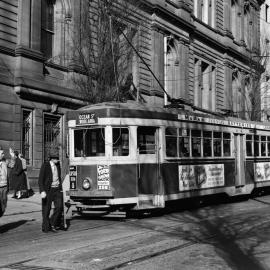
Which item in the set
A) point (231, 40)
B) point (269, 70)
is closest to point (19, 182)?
point (231, 40)

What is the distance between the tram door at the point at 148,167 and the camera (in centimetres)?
1393

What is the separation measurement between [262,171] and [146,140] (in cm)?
855

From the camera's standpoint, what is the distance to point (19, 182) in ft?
62.5

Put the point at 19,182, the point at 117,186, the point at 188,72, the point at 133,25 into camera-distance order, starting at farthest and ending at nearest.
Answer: the point at 188,72
the point at 133,25
the point at 19,182
the point at 117,186

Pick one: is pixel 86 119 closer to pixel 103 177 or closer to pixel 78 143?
pixel 78 143

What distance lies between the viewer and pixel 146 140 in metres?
14.3

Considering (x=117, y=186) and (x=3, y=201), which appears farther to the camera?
(x=117, y=186)

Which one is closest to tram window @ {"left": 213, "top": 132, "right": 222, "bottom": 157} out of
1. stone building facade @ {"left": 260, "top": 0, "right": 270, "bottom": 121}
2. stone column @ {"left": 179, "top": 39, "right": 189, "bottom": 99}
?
stone column @ {"left": 179, "top": 39, "right": 189, "bottom": 99}

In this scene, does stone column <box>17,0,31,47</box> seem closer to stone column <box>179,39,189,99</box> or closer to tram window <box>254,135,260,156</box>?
tram window <box>254,135,260,156</box>

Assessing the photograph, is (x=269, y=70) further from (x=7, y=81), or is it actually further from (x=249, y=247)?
(x=249, y=247)

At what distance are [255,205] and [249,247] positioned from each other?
8315mm

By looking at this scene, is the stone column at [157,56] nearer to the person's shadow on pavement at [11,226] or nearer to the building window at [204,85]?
the building window at [204,85]

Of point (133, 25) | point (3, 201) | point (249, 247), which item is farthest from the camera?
point (133, 25)

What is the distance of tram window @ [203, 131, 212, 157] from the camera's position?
16.8 m
